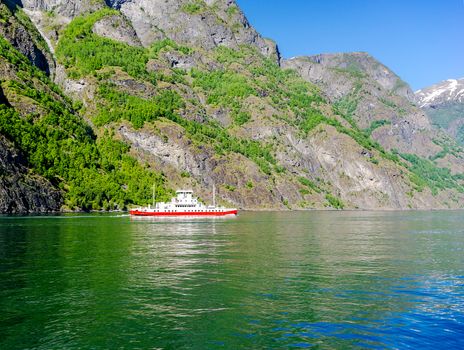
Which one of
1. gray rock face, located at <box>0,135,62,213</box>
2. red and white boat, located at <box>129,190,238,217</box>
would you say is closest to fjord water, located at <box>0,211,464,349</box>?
gray rock face, located at <box>0,135,62,213</box>

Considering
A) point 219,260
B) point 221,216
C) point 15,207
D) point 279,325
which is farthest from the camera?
point 221,216

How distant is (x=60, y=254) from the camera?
217 ft

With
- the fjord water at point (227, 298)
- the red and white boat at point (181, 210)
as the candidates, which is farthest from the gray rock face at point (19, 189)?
the fjord water at point (227, 298)

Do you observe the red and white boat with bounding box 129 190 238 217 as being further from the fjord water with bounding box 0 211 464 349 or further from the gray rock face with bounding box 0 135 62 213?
the fjord water with bounding box 0 211 464 349

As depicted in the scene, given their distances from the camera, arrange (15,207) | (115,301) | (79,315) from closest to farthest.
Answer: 1. (79,315)
2. (115,301)
3. (15,207)

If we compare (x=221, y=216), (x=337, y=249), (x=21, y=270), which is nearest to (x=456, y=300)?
(x=337, y=249)

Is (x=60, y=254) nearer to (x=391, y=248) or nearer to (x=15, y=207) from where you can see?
(x=391, y=248)

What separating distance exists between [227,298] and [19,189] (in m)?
160

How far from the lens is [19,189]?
7151 inches

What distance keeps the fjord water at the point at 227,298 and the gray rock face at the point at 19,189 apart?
358 ft

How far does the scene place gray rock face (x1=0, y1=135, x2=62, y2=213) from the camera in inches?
6890

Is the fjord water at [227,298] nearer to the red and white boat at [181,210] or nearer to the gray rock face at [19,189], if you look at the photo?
the gray rock face at [19,189]

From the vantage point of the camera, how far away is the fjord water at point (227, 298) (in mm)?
31172

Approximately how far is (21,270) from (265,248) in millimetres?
36625
